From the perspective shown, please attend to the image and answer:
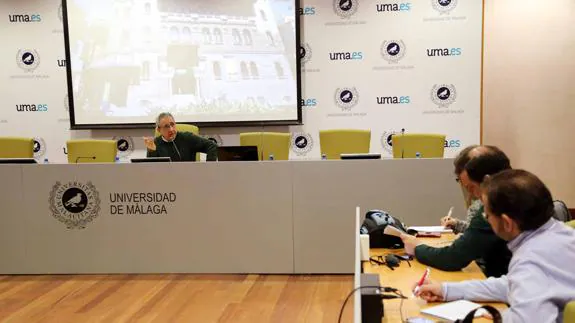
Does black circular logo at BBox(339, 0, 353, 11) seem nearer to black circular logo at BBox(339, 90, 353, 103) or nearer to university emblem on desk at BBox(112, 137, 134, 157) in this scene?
black circular logo at BBox(339, 90, 353, 103)

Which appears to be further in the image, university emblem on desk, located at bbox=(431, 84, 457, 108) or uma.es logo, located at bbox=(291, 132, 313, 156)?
uma.es logo, located at bbox=(291, 132, 313, 156)

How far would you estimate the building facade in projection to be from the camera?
7.03 meters

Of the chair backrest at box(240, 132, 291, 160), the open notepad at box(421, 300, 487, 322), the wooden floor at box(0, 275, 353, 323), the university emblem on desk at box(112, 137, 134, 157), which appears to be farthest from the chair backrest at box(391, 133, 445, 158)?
the university emblem on desk at box(112, 137, 134, 157)

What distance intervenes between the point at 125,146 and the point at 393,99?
3.78 meters

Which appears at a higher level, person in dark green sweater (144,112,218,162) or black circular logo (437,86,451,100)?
black circular logo (437,86,451,100)

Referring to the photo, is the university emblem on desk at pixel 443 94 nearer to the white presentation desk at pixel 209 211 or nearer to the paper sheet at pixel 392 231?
the white presentation desk at pixel 209 211

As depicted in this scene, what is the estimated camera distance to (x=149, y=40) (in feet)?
23.2

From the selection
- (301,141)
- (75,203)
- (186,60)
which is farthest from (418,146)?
(186,60)

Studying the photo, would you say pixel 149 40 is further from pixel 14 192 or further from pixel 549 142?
pixel 549 142

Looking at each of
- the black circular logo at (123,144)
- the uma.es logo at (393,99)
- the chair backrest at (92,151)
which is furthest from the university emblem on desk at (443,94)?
the black circular logo at (123,144)

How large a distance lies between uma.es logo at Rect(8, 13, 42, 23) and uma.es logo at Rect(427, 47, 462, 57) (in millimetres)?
5395

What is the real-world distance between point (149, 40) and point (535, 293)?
21.4 feet

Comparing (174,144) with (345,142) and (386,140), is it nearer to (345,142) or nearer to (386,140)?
(345,142)

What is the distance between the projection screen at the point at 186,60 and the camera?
7031 millimetres
